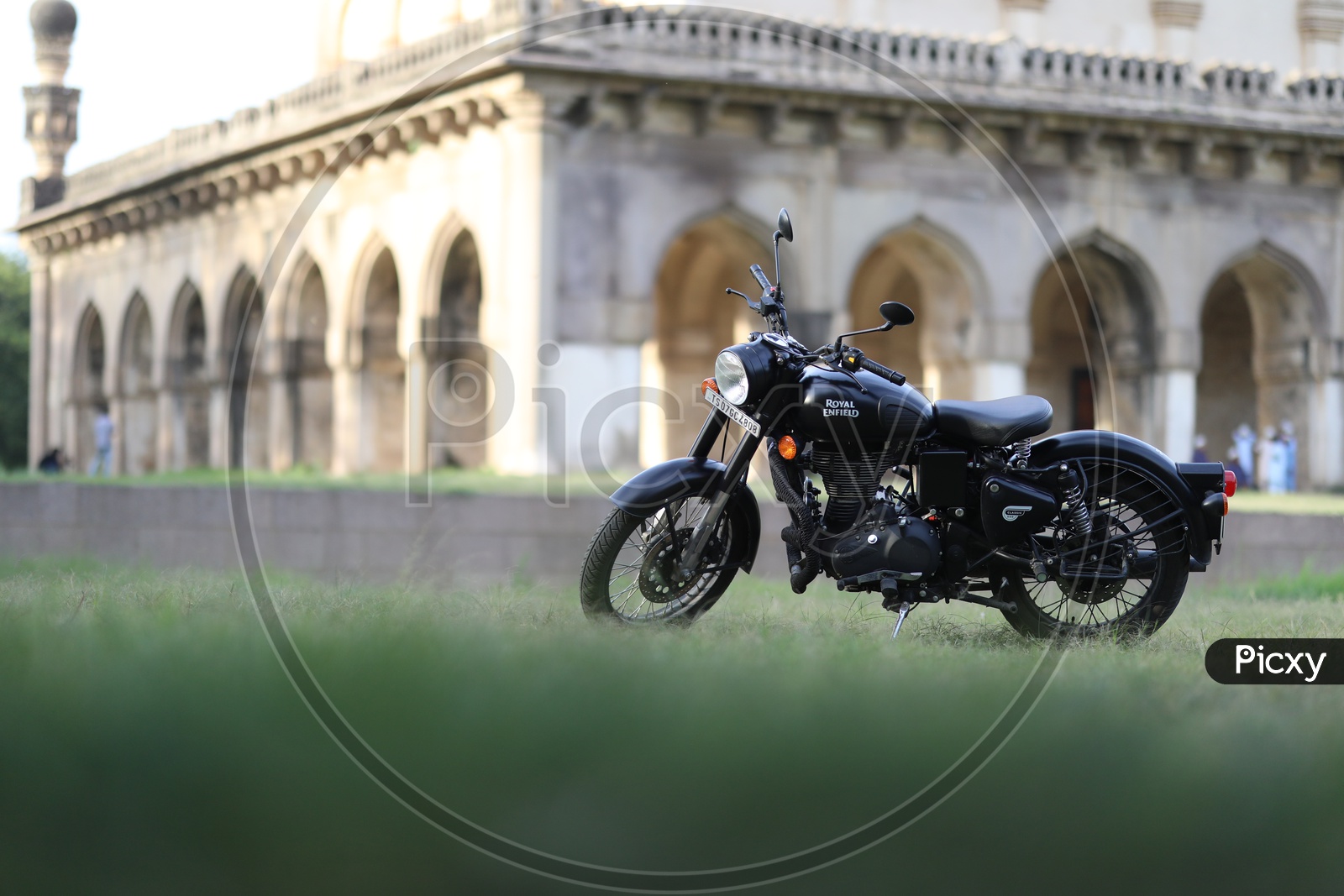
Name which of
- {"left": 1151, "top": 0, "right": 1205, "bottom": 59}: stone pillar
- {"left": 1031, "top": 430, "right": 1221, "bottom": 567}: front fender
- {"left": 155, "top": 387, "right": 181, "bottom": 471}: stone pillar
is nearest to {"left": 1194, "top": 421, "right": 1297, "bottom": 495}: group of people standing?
{"left": 1151, "top": 0, "right": 1205, "bottom": 59}: stone pillar

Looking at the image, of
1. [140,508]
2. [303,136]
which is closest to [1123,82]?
[303,136]

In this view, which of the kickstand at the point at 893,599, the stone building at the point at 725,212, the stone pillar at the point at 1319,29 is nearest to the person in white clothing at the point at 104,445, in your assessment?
the stone building at the point at 725,212

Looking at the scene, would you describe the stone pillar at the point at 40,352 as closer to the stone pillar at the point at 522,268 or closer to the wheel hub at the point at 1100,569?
the stone pillar at the point at 522,268

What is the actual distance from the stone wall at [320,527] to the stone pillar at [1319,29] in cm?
1898

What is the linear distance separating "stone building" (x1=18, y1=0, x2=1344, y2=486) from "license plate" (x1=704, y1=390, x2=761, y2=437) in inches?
482

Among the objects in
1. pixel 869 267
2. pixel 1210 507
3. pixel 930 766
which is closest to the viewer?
pixel 930 766

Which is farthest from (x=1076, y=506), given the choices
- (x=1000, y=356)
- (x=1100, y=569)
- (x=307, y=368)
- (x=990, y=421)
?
(x=307, y=368)

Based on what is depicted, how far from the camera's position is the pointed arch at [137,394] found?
3156 cm

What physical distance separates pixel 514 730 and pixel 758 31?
17921 mm

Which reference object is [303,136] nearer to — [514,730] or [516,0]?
[516,0]

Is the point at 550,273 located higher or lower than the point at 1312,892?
higher

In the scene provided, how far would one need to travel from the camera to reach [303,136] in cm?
2247

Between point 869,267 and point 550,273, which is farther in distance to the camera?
point 869,267

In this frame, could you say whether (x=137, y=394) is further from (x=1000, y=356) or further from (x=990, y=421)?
(x=990, y=421)
